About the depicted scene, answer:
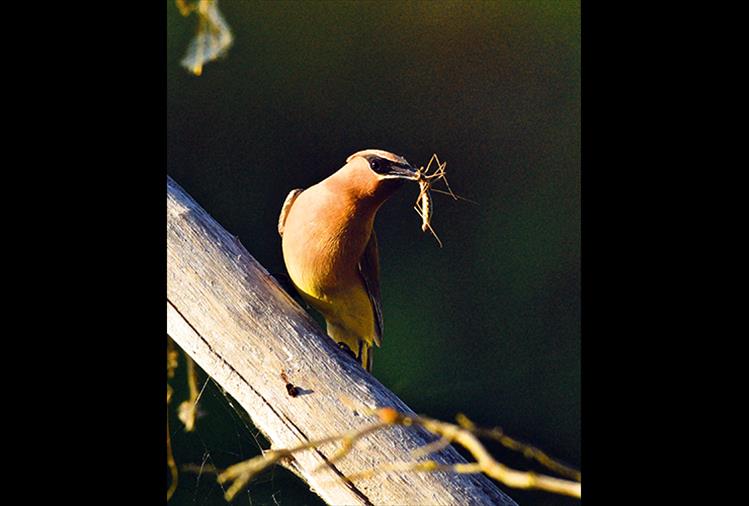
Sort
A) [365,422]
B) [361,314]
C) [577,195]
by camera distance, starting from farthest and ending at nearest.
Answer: [361,314]
[577,195]
[365,422]

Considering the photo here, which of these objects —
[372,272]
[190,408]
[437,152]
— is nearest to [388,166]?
[437,152]

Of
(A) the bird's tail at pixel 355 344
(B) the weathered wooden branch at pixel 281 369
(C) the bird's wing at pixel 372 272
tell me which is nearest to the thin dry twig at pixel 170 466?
(B) the weathered wooden branch at pixel 281 369

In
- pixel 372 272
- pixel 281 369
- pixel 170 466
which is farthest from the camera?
pixel 372 272

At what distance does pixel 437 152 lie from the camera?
2014mm

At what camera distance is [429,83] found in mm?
2006

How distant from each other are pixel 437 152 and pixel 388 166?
0.13 meters

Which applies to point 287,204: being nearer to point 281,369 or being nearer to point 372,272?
point 372,272

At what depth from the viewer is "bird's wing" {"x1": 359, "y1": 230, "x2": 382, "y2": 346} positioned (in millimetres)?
2061

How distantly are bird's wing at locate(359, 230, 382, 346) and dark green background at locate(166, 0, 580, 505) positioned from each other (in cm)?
2

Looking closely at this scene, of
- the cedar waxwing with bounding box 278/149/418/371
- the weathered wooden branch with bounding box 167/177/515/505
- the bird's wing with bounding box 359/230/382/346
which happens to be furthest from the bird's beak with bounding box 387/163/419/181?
the weathered wooden branch with bounding box 167/177/515/505

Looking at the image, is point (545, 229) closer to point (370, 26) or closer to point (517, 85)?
point (517, 85)

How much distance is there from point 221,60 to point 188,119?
0.16 meters

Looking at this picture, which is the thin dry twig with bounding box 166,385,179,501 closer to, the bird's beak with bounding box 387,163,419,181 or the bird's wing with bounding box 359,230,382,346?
the bird's wing with bounding box 359,230,382,346

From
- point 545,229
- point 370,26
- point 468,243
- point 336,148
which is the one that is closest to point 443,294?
point 468,243
